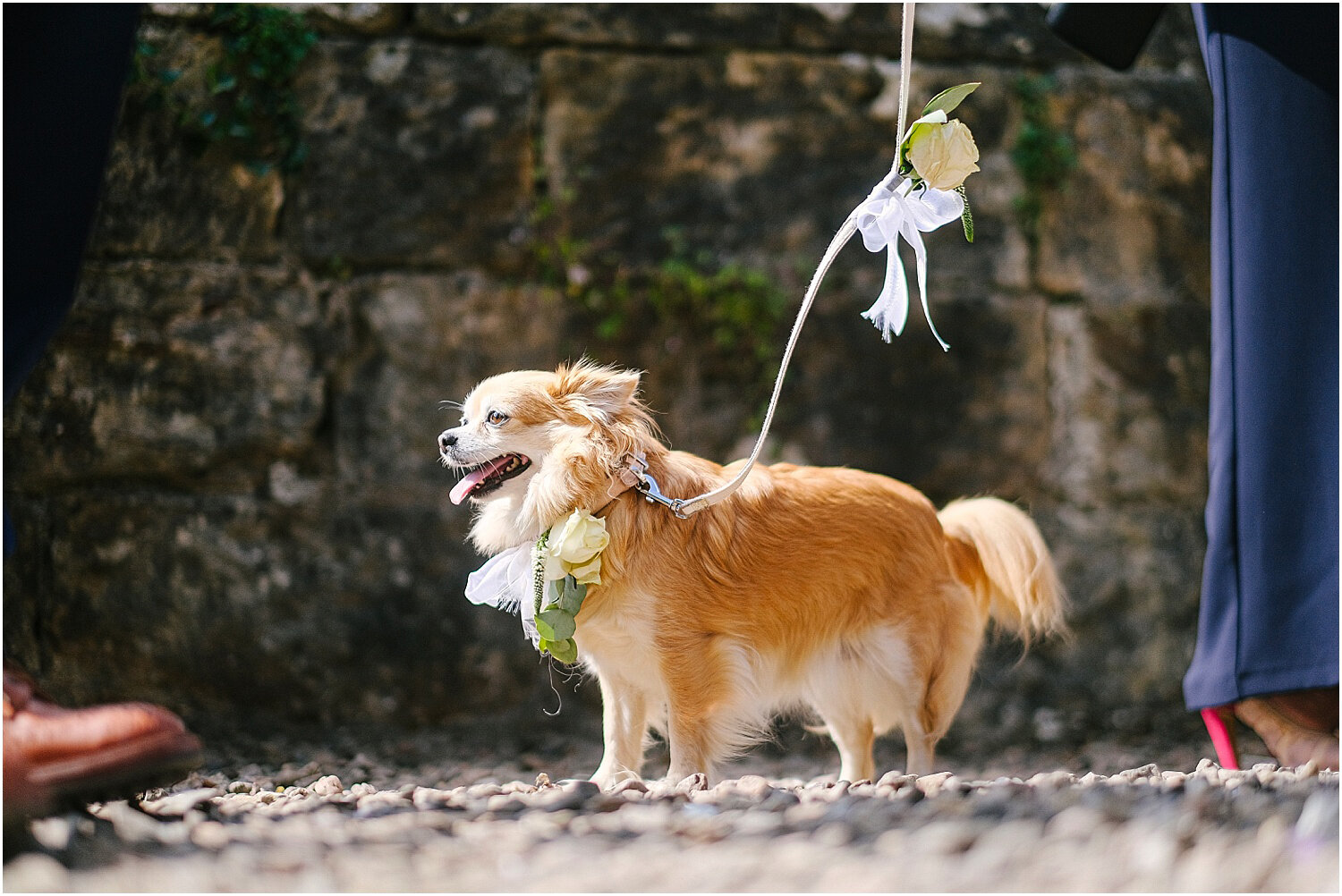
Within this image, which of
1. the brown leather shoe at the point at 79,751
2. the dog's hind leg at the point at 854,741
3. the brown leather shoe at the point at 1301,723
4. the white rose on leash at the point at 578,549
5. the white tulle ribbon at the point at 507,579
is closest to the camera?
the brown leather shoe at the point at 79,751

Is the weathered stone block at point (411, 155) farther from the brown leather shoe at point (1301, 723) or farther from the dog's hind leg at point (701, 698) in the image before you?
the brown leather shoe at point (1301, 723)

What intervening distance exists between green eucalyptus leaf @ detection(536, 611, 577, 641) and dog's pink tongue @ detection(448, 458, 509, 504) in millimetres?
318

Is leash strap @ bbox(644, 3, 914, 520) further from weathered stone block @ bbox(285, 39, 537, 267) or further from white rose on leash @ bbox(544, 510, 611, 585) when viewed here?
weathered stone block @ bbox(285, 39, 537, 267)

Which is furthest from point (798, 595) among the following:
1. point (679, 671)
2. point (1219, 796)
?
point (1219, 796)

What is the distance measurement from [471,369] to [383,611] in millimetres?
953

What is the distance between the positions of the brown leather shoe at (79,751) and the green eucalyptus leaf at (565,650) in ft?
2.35

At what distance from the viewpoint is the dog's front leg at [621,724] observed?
8.45 feet

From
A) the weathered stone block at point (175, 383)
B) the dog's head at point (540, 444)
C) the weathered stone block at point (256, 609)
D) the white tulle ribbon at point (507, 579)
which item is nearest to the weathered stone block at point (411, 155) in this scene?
the weathered stone block at point (175, 383)

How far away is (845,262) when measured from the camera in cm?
427

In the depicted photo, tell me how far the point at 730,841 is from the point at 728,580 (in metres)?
0.97

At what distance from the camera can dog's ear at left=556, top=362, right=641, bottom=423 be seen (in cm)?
248

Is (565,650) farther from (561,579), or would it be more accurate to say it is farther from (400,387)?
(400,387)

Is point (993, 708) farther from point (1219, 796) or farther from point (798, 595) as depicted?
point (1219, 796)

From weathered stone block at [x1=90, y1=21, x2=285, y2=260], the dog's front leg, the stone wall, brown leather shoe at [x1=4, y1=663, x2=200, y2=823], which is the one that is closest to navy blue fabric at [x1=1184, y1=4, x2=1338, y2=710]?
the dog's front leg
